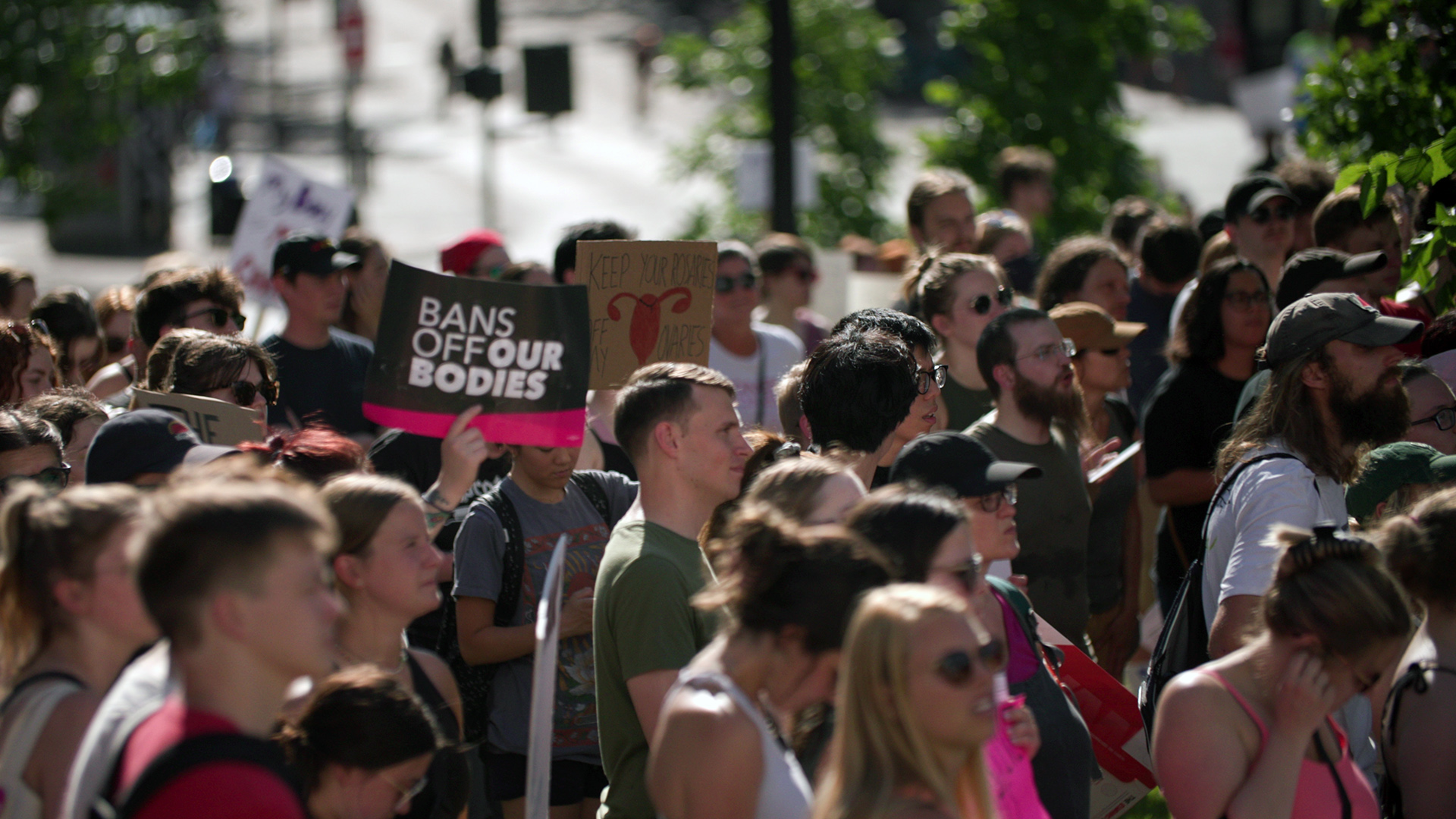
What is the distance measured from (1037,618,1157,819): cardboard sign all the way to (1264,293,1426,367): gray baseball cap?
3.60ft

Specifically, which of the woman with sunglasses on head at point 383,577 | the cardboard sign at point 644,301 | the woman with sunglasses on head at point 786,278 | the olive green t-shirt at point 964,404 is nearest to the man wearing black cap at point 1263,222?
the olive green t-shirt at point 964,404

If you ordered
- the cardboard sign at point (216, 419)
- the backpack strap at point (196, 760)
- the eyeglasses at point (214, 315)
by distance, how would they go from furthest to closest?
1. the eyeglasses at point (214, 315)
2. the cardboard sign at point (216, 419)
3. the backpack strap at point (196, 760)

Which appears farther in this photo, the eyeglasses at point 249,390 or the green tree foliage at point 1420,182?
the green tree foliage at point 1420,182

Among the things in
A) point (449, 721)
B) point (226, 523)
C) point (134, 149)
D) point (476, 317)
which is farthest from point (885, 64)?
point (134, 149)

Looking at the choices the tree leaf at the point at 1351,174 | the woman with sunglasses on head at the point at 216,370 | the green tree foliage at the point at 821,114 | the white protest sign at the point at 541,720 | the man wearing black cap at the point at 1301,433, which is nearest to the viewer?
the white protest sign at the point at 541,720

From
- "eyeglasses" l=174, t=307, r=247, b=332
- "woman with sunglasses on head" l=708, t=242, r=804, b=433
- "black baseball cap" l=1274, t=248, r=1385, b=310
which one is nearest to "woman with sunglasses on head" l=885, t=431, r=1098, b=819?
"black baseball cap" l=1274, t=248, r=1385, b=310

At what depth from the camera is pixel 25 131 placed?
13.6 m

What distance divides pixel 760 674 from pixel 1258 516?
1804mm

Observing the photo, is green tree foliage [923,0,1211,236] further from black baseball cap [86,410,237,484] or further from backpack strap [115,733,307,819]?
backpack strap [115,733,307,819]

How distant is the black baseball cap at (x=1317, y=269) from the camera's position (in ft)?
18.1

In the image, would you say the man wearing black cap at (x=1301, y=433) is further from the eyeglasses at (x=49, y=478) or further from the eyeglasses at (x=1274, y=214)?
the eyeglasses at (x=49, y=478)

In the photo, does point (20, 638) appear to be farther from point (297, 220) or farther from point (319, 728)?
point (297, 220)

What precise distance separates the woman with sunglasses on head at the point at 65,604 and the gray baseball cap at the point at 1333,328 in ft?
10.1

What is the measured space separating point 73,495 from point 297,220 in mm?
6096
